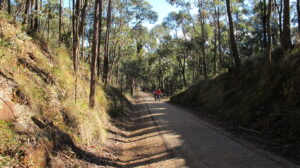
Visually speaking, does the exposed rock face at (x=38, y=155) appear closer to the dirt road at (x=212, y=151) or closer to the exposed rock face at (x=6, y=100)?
the exposed rock face at (x=6, y=100)

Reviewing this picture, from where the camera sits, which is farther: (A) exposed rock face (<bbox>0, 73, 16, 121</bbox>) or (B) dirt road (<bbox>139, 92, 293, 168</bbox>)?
(B) dirt road (<bbox>139, 92, 293, 168</bbox>)

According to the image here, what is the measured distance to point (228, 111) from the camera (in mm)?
13789

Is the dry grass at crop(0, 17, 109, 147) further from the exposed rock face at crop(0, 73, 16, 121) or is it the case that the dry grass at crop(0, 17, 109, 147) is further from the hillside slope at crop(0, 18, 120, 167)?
the exposed rock face at crop(0, 73, 16, 121)

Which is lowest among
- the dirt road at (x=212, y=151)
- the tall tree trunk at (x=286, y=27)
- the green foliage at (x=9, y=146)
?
the dirt road at (x=212, y=151)

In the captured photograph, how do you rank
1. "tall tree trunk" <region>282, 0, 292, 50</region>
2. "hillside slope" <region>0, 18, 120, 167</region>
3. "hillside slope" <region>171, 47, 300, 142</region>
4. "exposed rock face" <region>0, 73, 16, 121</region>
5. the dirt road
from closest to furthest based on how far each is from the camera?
"hillside slope" <region>0, 18, 120, 167</region> < "exposed rock face" <region>0, 73, 16, 121</region> < the dirt road < "hillside slope" <region>171, 47, 300, 142</region> < "tall tree trunk" <region>282, 0, 292, 50</region>

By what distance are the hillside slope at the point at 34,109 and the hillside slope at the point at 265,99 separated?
6.76 meters

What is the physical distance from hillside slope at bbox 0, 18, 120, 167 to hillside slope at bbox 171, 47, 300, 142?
6761mm

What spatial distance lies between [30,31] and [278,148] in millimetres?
10729

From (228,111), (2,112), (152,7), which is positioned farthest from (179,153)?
(152,7)

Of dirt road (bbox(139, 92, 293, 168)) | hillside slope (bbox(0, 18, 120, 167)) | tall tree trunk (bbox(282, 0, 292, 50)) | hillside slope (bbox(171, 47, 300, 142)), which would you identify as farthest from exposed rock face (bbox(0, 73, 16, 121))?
tall tree trunk (bbox(282, 0, 292, 50))

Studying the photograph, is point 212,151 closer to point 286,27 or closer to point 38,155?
point 38,155

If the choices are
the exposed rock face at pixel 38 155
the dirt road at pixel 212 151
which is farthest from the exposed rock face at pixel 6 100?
the dirt road at pixel 212 151

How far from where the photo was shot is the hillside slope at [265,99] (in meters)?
8.91

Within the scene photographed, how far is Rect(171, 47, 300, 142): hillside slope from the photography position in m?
8.91
